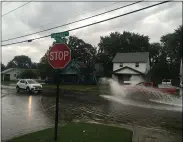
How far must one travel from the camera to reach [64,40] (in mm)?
7770

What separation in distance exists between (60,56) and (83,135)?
3.10 metres

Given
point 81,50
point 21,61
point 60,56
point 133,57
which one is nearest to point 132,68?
point 133,57

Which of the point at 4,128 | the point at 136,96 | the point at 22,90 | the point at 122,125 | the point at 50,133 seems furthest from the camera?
the point at 22,90

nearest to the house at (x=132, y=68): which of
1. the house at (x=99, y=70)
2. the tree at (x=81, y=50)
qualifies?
the house at (x=99, y=70)

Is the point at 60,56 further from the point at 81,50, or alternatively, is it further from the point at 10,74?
the point at 10,74

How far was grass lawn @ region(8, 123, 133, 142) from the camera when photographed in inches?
319

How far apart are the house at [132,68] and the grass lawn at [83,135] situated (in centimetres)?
3564

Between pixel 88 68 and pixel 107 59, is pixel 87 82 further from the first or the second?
pixel 107 59

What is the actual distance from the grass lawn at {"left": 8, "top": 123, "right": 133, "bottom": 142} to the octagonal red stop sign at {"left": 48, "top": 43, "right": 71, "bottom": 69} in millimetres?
2566

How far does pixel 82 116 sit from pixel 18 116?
356 cm

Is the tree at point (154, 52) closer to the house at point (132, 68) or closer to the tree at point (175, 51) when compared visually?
the tree at point (175, 51)

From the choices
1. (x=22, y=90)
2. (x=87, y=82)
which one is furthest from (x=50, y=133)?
(x=87, y=82)

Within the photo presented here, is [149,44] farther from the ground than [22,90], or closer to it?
farther from the ground

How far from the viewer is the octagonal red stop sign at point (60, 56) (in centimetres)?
738
